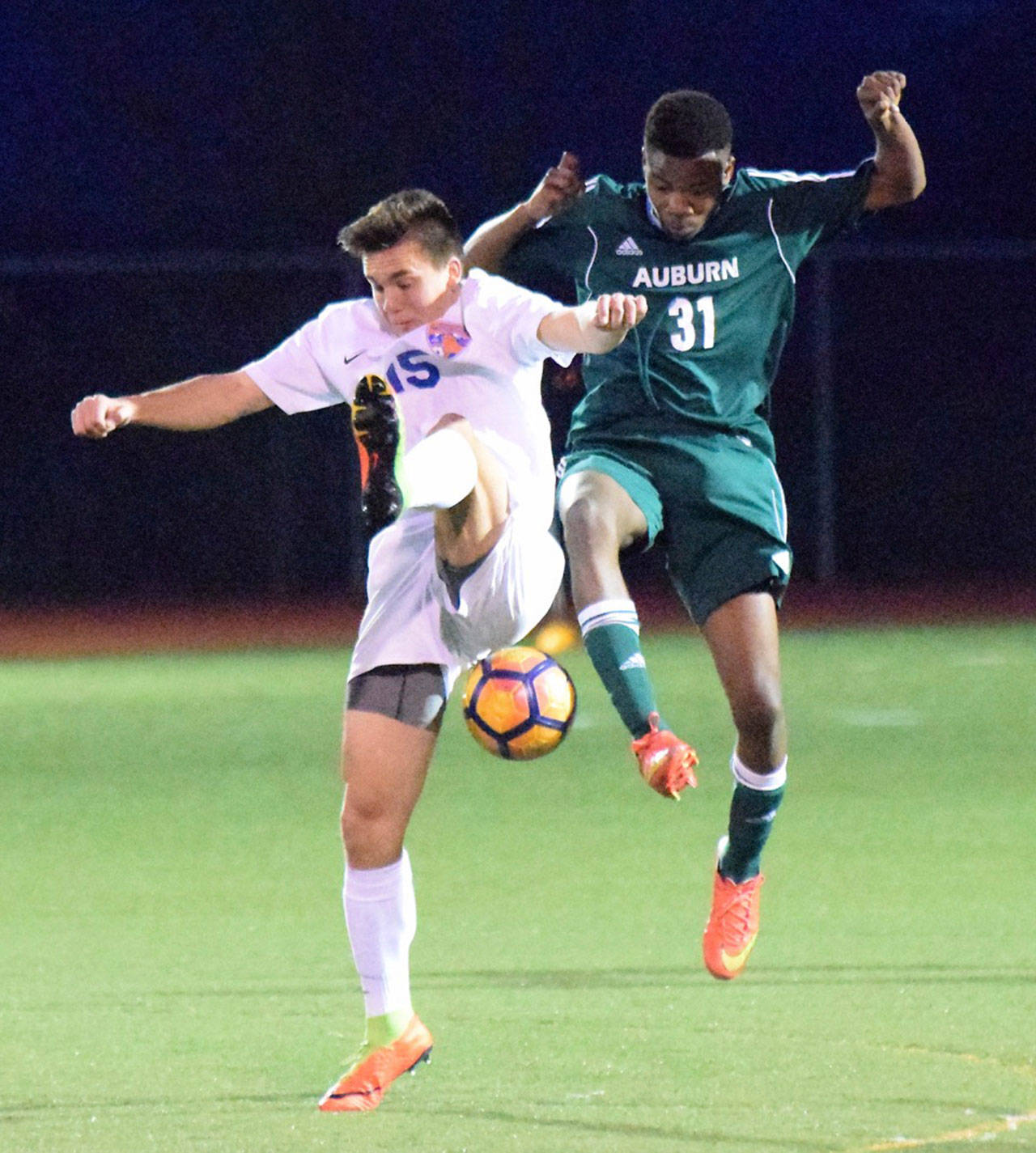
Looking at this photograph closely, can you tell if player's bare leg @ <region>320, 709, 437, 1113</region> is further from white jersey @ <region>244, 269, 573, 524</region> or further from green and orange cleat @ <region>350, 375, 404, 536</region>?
white jersey @ <region>244, 269, 573, 524</region>

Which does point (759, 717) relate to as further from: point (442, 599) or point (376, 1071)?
point (376, 1071)

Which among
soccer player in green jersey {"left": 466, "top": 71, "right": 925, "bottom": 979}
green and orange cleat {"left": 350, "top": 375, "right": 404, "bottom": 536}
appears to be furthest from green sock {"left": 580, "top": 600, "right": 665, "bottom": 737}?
green and orange cleat {"left": 350, "top": 375, "right": 404, "bottom": 536}

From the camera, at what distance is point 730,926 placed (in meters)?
6.59

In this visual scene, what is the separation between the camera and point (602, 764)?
37.4 ft

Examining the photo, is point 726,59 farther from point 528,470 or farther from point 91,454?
point 528,470

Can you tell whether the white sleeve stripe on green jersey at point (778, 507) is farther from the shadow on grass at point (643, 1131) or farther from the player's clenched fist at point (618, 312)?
the shadow on grass at point (643, 1131)

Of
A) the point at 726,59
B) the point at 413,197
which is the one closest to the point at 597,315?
the point at 413,197

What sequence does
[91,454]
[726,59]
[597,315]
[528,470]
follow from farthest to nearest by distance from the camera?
1. [726,59]
2. [91,454]
3. [528,470]
4. [597,315]

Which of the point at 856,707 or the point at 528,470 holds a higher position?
the point at 528,470

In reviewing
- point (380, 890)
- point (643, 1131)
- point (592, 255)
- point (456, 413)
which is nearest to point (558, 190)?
point (592, 255)

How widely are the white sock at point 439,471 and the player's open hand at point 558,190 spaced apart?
122 cm

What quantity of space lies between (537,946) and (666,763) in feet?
6.20

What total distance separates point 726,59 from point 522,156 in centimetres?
379

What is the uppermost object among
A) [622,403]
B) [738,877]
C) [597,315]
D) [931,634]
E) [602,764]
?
[597,315]
